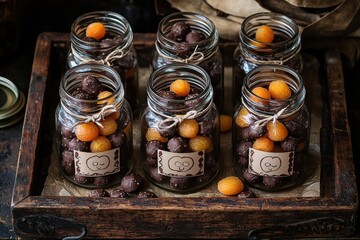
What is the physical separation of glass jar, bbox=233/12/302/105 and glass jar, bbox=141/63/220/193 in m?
0.11

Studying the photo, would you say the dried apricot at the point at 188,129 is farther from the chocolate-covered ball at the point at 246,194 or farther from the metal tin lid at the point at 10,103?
the metal tin lid at the point at 10,103

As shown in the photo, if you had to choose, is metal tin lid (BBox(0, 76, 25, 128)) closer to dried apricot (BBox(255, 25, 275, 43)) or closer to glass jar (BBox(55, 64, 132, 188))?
glass jar (BBox(55, 64, 132, 188))

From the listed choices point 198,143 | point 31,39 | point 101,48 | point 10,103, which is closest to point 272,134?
point 198,143

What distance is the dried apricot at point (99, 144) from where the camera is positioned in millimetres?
1284

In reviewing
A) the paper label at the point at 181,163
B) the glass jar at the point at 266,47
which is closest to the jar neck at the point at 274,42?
the glass jar at the point at 266,47

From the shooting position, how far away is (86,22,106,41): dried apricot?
1.41m

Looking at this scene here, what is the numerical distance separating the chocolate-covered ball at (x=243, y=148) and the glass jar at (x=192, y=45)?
0.14 m

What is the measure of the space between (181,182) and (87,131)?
17 centimetres

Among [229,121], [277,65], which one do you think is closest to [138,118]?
[229,121]

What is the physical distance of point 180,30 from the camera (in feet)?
4.61

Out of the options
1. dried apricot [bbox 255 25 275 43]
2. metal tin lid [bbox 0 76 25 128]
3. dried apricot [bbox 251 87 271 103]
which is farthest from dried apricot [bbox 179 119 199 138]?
metal tin lid [bbox 0 76 25 128]

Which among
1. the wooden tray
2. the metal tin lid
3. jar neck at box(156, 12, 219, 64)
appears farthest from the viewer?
the metal tin lid

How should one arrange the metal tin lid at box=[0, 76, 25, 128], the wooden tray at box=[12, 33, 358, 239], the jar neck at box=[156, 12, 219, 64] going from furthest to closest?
the metal tin lid at box=[0, 76, 25, 128]
the jar neck at box=[156, 12, 219, 64]
the wooden tray at box=[12, 33, 358, 239]

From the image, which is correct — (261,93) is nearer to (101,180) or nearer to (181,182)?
(181,182)
